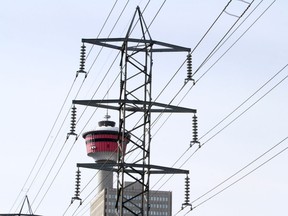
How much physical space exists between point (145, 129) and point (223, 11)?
48.9ft

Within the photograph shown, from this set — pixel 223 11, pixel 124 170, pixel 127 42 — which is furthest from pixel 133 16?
pixel 223 11

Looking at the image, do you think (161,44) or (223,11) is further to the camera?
(161,44)

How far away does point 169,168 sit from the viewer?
42.6 m

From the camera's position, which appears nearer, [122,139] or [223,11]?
[223,11]

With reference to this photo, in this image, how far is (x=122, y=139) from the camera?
137 ft

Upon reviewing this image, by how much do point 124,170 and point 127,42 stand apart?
6652 millimetres

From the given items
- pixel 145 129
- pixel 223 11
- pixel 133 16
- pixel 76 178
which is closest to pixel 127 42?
pixel 133 16

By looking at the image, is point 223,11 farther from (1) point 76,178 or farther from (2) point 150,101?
(1) point 76,178

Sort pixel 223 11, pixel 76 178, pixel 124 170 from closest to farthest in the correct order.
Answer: pixel 223 11 < pixel 124 170 < pixel 76 178

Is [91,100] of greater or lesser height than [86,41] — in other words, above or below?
below

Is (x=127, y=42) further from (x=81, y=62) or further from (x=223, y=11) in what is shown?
(x=223, y=11)

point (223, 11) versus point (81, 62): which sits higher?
point (81, 62)

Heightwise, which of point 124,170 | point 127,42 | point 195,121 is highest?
point 127,42

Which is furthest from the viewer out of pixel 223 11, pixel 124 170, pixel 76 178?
pixel 76 178
